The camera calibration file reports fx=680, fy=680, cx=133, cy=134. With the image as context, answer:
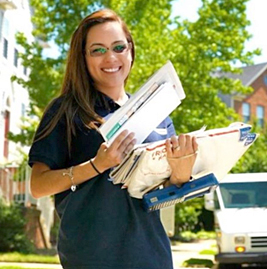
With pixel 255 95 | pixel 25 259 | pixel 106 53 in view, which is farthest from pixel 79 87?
pixel 255 95

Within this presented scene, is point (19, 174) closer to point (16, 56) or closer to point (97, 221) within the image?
point (16, 56)

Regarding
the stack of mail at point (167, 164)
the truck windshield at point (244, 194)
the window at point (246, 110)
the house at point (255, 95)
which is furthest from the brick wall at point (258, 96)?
the stack of mail at point (167, 164)

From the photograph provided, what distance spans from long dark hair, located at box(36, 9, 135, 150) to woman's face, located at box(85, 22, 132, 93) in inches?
0.8

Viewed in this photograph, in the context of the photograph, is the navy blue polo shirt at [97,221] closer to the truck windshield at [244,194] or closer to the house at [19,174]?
the truck windshield at [244,194]

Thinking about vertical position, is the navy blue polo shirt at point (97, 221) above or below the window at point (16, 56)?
below

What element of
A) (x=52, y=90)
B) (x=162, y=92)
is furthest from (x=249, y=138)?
(x=52, y=90)

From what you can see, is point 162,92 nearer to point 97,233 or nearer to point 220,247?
point 97,233

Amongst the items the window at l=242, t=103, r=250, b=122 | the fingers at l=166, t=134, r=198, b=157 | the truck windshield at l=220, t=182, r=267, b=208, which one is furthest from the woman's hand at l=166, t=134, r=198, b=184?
the window at l=242, t=103, r=250, b=122

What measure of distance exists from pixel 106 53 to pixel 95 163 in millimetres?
431

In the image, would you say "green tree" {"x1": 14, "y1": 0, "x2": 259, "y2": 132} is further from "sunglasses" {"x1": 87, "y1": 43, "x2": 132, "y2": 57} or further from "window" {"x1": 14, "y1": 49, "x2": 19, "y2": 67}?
"sunglasses" {"x1": 87, "y1": 43, "x2": 132, "y2": 57}

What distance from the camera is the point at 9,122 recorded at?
18.9 metres

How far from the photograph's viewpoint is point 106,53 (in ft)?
7.36

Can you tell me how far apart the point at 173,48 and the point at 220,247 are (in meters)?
6.49

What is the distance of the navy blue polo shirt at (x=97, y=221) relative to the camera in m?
2.02
